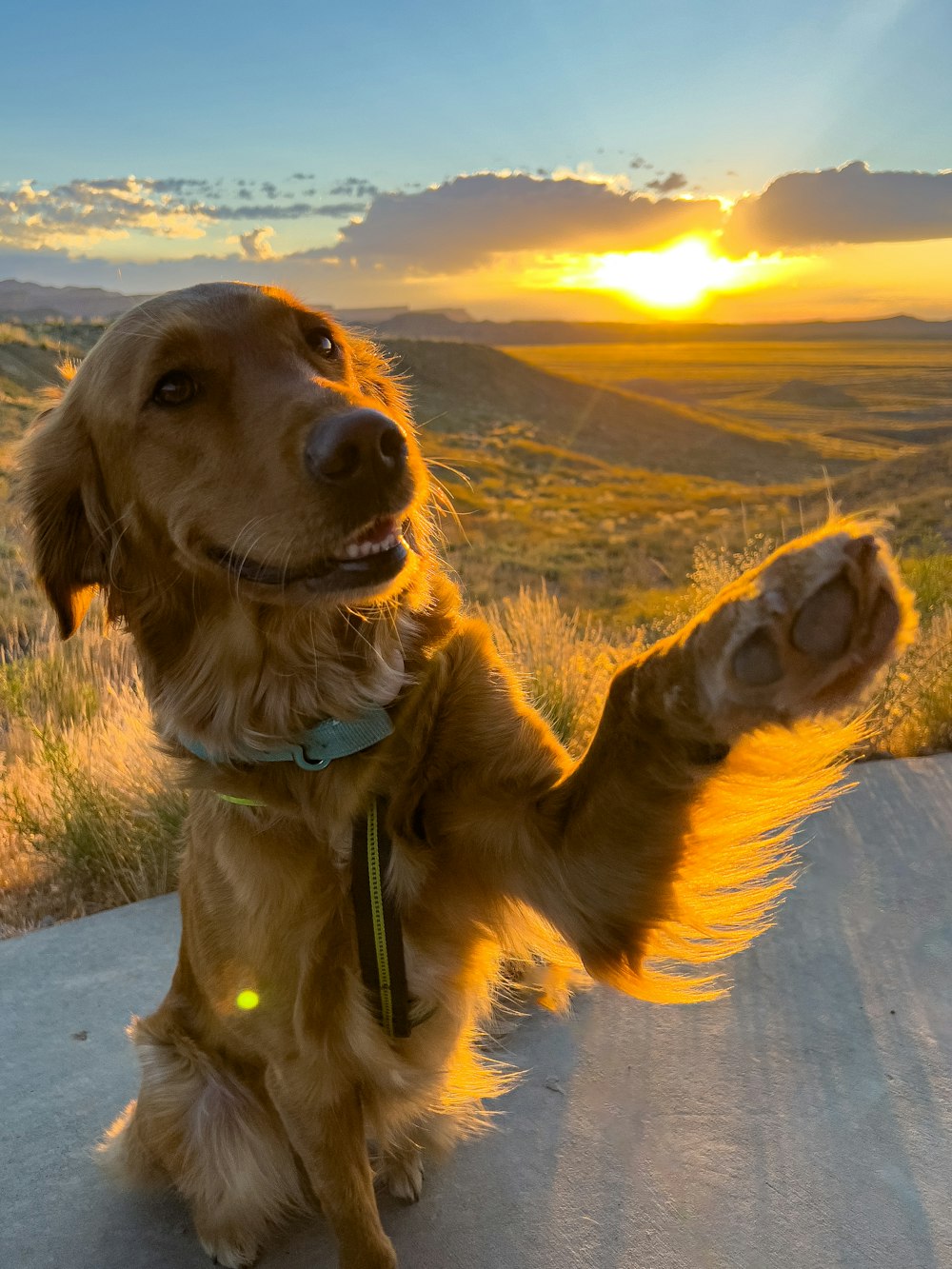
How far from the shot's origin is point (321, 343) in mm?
2330

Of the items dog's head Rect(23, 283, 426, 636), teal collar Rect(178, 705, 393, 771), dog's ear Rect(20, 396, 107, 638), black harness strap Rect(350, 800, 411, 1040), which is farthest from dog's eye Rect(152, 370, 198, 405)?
black harness strap Rect(350, 800, 411, 1040)

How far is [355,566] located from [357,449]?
22cm

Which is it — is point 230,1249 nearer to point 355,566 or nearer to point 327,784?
point 327,784

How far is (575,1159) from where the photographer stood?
227 centimetres

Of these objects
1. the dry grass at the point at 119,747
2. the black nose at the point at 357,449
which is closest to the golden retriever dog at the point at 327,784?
the black nose at the point at 357,449

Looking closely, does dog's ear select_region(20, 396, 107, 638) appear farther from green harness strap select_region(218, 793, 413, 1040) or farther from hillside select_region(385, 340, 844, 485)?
hillside select_region(385, 340, 844, 485)

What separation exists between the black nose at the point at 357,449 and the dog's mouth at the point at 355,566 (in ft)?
0.31

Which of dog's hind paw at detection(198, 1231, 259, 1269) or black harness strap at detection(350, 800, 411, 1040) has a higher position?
black harness strap at detection(350, 800, 411, 1040)

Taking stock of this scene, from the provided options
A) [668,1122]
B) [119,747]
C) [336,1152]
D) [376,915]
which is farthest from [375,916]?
[119,747]

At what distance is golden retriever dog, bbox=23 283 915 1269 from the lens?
170 centimetres

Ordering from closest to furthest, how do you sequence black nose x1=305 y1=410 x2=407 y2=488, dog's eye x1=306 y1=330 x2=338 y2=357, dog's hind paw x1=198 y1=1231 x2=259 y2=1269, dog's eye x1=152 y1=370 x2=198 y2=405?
black nose x1=305 y1=410 x2=407 y2=488
dog's eye x1=152 y1=370 x2=198 y2=405
dog's hind paw x1=198 y1=1231 x2=259 y2=1269
dog's eye x1=306 y1=330 x2=338 y2=357

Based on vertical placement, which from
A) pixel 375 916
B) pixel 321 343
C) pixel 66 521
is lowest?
pixel 375 916

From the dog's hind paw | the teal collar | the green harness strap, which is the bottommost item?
the dog's hind paw

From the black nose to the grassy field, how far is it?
223mm
